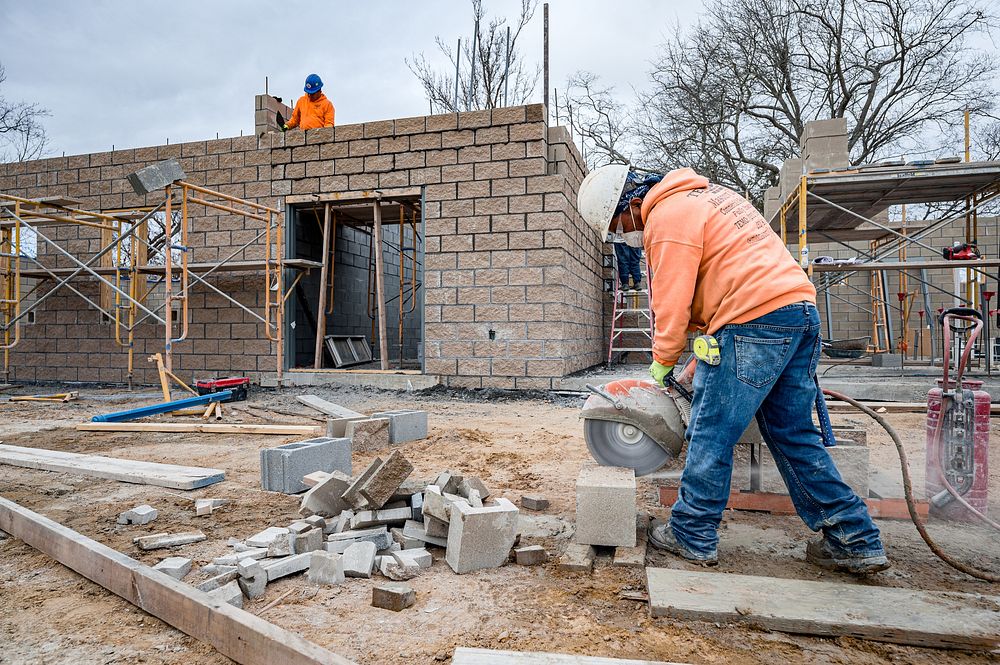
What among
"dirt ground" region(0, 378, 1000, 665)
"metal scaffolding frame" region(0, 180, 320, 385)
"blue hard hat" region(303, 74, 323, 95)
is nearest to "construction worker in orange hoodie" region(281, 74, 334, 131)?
"blue hard hat" region(303, 74, 323, 95)

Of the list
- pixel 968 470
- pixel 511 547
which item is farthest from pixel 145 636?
pixel 968 470

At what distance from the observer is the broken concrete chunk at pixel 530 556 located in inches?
94.9

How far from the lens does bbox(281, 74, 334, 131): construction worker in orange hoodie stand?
8.62m

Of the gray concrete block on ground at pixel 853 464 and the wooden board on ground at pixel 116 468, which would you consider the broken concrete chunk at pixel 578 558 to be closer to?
the gray concrete block on ground at pixel 853 464

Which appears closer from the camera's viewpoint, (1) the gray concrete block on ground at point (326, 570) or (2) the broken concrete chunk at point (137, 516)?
(1) the gray concrete block on ground at point (326, 570)

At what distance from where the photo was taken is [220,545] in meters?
2.64

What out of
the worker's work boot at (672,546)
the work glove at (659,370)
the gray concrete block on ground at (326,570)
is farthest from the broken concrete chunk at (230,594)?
the work glove at (659,370)

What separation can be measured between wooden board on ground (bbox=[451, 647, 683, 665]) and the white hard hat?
66.6 inches

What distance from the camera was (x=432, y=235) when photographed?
771 centimetres

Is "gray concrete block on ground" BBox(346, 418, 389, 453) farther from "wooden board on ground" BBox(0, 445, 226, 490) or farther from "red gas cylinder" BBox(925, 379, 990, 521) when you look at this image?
"red gas cylinder" BBox(925, 379, 990, 521)

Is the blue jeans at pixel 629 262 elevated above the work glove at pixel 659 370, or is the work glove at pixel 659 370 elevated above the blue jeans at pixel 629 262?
the blue jeans at pixel 629 262

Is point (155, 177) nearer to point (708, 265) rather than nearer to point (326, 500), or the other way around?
point (326, 500)

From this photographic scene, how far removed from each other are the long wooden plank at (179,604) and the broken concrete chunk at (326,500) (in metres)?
0.85

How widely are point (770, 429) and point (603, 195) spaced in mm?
1157
